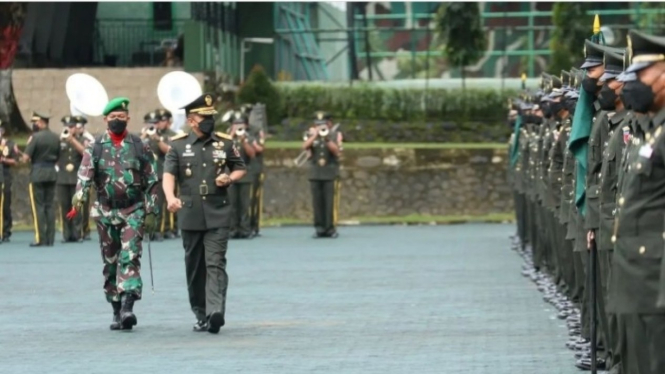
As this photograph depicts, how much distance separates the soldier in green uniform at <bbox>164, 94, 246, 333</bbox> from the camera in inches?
639

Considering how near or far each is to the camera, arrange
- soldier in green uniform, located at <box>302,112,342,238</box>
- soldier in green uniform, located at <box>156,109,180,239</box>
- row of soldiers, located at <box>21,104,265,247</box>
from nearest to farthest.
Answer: row of soldiers, located at <box>21,104,265,247</box> → soldier in green uniform, located at <box>156,109,180,239</box> → soldier in green uniform, located at <box>302,112,342,238</box>

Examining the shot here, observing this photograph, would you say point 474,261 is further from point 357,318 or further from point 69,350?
point 69,350

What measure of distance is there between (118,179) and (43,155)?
15.7 m

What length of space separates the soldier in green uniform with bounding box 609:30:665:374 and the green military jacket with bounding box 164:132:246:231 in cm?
707

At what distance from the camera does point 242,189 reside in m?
33.8

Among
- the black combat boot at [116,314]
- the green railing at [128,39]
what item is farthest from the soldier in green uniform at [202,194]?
the green railing at [128,39]

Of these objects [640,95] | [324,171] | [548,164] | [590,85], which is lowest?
[324,171]

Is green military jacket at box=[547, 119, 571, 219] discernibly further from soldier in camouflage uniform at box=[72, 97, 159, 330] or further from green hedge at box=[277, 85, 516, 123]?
green hedge at box=[277, 85, 516, 123]

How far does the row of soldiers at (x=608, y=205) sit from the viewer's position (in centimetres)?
934

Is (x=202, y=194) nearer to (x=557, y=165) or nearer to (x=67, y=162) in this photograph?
(x=557, y=165)

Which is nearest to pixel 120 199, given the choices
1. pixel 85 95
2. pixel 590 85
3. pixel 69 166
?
pixel 590 85

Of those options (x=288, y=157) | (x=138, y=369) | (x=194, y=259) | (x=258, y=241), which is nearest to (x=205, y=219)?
(x=194, y=259)

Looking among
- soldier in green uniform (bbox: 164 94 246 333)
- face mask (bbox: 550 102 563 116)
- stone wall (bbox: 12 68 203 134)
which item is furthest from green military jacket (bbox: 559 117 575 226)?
stone wall (bbox: 12 68 203 134)

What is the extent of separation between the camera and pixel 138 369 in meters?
13.4
